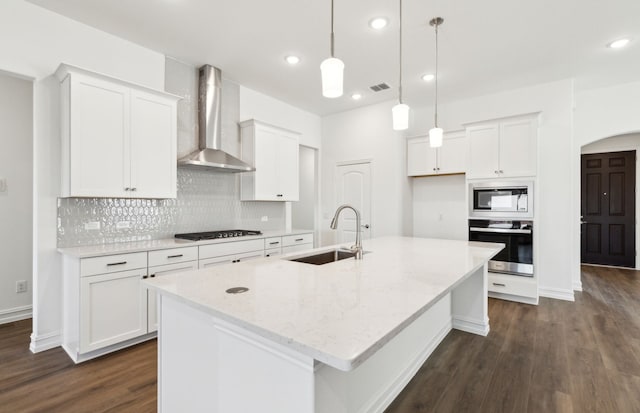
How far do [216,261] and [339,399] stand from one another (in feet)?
7.95

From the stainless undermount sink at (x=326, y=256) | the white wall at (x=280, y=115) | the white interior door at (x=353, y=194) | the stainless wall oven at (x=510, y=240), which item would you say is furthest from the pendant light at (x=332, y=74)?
the white interior door at (x=353, y=194)

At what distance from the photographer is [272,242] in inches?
152

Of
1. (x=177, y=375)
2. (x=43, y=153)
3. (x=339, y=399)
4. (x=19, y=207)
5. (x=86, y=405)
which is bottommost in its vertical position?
(x=86, y=405)

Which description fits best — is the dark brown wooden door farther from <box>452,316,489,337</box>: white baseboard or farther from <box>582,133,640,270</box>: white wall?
<box>452,316,489,337</box>: white baseboard

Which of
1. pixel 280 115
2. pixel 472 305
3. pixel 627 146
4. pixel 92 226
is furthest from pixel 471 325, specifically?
pixel 627 146

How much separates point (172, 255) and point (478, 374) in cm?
264

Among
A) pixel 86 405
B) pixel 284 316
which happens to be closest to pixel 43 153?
pixel 86 405

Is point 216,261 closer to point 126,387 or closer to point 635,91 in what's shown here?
point 126,387

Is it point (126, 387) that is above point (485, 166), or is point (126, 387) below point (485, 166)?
below

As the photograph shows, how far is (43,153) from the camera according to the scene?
8.46ft

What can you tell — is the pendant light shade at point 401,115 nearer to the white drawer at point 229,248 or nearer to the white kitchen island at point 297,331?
the white kitchen island at point 297,331

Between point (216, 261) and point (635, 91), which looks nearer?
point (216, 261)

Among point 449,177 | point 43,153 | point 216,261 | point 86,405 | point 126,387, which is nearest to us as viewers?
point 86,405

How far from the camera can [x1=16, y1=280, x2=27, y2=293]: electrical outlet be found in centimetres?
329
